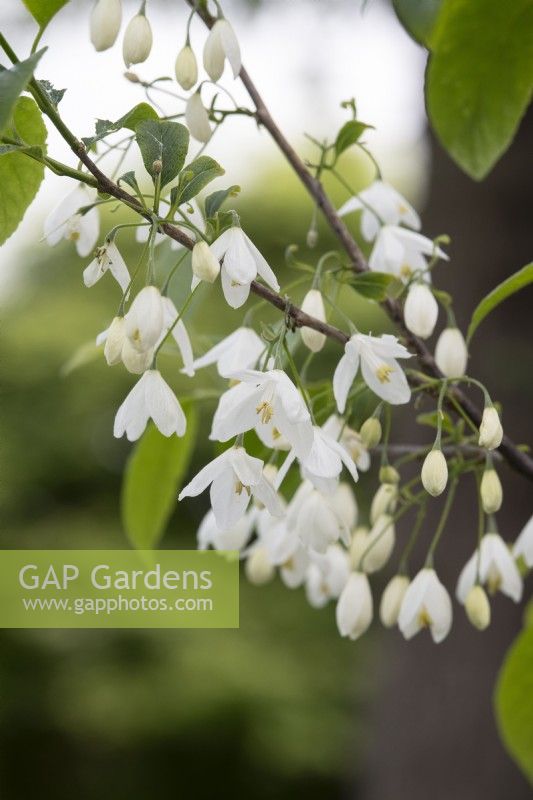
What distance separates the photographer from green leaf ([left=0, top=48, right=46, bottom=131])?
1.64 feet

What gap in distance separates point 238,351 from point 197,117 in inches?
8.9

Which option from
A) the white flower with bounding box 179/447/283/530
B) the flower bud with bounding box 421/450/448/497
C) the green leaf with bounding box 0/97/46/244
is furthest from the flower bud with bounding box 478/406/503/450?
the green leaf with bounding box 0/97/46/244

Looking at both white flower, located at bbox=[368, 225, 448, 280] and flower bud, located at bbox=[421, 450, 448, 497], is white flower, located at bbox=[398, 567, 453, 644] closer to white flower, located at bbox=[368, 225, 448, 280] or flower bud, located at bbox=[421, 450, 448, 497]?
flower bud, located at bbox=[421, 450, 448, 497]

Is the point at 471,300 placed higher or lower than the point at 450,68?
lower

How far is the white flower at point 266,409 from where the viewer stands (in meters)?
0.72

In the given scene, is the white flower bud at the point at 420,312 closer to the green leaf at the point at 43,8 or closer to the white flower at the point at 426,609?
the white flower at the point at 426,609

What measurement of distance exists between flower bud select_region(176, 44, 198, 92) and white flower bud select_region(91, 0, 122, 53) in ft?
0.23

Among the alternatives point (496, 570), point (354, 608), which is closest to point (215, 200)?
point (354, 608)

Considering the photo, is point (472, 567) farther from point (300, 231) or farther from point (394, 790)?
point (300, 231)

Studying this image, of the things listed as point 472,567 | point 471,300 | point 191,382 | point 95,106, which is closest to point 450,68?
point 472,567

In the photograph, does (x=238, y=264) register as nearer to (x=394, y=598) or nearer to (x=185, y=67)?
(x=185, y=67)

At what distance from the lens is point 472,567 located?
3.34ft

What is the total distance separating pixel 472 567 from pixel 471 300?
7.57ft

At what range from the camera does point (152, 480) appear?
118 cm
